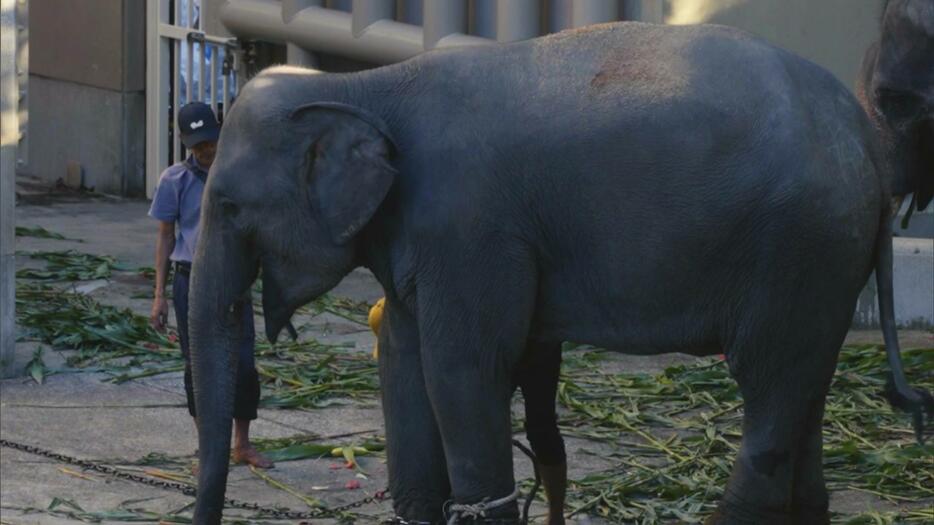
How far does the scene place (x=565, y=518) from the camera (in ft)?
24.7

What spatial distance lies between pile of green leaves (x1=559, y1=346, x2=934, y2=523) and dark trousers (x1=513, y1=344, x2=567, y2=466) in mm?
729

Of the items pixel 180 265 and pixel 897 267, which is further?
pixel 897 267

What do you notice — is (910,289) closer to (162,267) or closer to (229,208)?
(162,267)

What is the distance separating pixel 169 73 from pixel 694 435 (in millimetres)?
9956

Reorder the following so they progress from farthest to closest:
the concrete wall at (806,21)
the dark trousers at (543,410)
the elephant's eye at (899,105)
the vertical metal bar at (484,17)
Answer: the vertical metal bar at (484,17)
the concrete wall at (806,21)
the dark trousers at (543,410)
the elephant's eye at (899,105)

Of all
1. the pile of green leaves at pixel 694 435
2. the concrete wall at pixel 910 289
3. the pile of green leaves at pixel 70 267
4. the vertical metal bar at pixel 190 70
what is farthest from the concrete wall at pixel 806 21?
the vertical metal bar at pixel 190 70

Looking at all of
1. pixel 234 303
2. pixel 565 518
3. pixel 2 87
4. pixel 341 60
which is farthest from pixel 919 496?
pixel 341 60

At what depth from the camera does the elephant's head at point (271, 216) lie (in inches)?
235

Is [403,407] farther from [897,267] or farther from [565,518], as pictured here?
[897,267]

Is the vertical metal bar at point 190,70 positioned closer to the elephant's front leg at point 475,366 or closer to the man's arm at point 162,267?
the man's arm at point 162,267

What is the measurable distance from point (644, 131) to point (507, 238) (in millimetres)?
528

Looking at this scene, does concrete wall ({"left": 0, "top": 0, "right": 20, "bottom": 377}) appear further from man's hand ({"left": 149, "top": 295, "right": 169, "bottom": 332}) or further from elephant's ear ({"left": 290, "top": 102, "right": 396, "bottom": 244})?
elephant's ear ({"left": 290, "top": 102, "right": 396, "bottom": 244})

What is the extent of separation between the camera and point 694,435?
8750 millimetres

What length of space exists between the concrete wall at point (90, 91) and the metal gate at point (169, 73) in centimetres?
17
